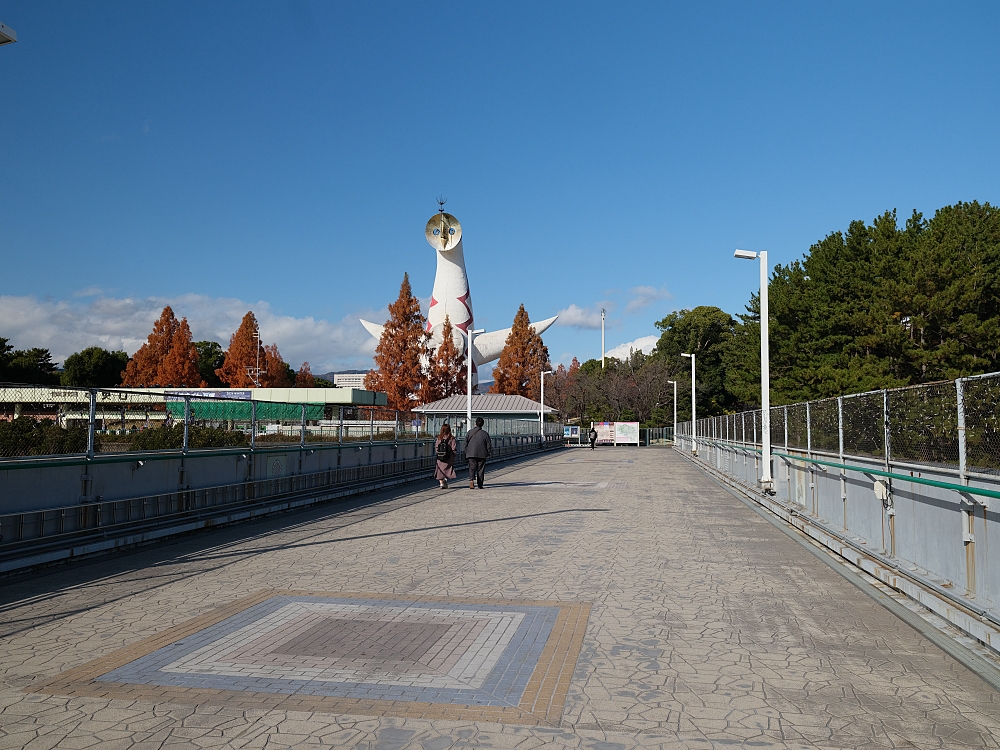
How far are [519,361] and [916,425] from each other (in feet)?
270

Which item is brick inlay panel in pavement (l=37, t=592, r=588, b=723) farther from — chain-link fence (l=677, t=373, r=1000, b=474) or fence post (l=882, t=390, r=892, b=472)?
fence post (l=882, t=390, r=892, b=472)

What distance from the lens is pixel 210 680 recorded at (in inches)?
204

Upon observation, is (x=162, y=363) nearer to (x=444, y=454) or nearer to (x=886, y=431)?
(x=444, y=454)

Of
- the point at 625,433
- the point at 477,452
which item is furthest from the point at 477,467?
the point at 625,433

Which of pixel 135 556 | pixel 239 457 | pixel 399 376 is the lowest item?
pixel 135 556

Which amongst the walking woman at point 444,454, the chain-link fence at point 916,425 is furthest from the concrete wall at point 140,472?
the chain-link fence at point 916,425

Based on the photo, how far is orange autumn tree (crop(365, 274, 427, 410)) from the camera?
2879 inches

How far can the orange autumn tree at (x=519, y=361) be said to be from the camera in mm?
91625

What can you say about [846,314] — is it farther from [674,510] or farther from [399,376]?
[399,376]

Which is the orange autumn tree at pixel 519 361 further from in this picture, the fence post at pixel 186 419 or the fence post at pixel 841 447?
the fence post at pixel 841 447

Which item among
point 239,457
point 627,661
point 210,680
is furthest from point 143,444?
point 627,661

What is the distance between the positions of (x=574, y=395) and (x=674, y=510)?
8412 centimetres

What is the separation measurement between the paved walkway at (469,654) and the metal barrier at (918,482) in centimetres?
72

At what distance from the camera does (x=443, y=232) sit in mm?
103500
